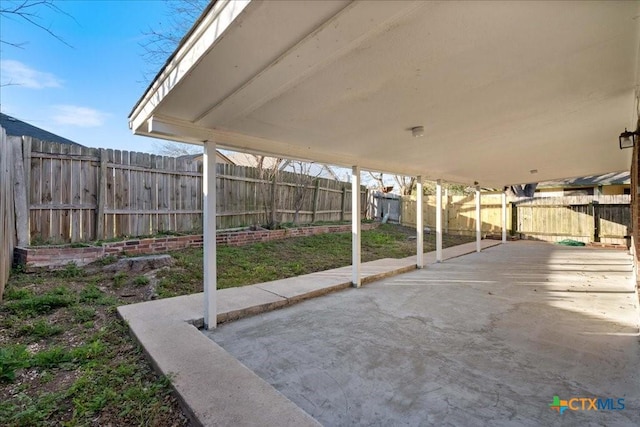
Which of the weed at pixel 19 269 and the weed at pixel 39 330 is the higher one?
the weed at pixel 19 269

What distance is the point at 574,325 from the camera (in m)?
3.38

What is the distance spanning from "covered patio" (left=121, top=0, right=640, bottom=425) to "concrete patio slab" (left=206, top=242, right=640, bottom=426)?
3 centimetres

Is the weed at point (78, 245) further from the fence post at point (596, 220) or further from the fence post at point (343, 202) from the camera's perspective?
the fence post at point (596, 220)

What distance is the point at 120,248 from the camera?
5.23m

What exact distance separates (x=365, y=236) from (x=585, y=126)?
6.89 metres

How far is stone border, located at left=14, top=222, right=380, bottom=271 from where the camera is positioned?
4.42 m

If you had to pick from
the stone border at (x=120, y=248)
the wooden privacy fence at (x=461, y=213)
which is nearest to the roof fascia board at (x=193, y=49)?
the stone border at (x=120, y=248)

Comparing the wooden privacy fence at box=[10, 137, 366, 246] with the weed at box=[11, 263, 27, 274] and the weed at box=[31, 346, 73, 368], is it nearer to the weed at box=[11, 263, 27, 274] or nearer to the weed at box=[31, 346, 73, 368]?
the weed at box=[11, 263, 27, 274]

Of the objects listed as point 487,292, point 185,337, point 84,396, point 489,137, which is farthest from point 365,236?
point 84,396

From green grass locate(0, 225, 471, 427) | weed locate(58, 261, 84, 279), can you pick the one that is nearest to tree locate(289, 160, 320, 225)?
green grass locate(0, 225, 471, 427)

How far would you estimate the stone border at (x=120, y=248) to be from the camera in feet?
14.5

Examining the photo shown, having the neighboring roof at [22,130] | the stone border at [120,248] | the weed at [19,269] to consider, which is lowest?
the weed at [19,269]

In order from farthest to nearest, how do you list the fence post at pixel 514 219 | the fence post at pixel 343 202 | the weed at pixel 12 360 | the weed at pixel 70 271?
the fence post at pixel 514 219
the fence post at pixel 343 202
the weed at pixel 70 271
the weed at pixel 12 360

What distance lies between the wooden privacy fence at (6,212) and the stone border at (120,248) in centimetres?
24
